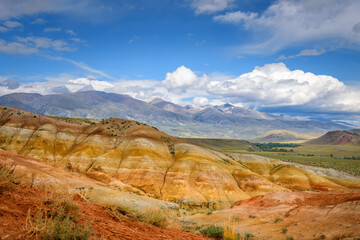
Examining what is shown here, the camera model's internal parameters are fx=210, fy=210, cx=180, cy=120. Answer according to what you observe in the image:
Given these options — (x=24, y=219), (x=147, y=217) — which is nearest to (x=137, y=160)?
(x=147, y=217)

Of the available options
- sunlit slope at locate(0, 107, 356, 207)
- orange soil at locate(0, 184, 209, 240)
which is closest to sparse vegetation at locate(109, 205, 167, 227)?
orange soil at locate(0, 184, 209, 240)

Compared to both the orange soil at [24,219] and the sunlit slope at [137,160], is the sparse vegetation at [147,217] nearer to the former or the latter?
the orange soil at [24,219]

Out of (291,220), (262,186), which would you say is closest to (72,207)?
(291,220)

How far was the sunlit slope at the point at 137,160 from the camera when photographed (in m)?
50.4

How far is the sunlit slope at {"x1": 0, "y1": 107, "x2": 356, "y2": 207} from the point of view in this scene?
1986 inches

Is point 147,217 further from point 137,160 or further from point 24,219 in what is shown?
point 137,160

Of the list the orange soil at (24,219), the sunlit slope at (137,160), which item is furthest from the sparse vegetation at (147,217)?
the sunlit slope at (137,160)

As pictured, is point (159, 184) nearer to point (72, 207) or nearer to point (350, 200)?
point (350, 200)

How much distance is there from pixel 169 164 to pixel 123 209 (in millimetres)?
48532

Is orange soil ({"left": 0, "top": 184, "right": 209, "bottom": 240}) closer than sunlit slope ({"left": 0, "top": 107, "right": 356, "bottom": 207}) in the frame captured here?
Yes

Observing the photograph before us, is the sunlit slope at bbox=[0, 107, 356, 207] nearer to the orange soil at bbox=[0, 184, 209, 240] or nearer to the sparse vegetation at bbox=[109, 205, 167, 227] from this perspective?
the sparse vegetation at bbox=[109, 205, 167, 227]

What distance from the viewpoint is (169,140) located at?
71.9 m

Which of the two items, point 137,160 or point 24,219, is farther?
point 137,160

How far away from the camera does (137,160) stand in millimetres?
56000
